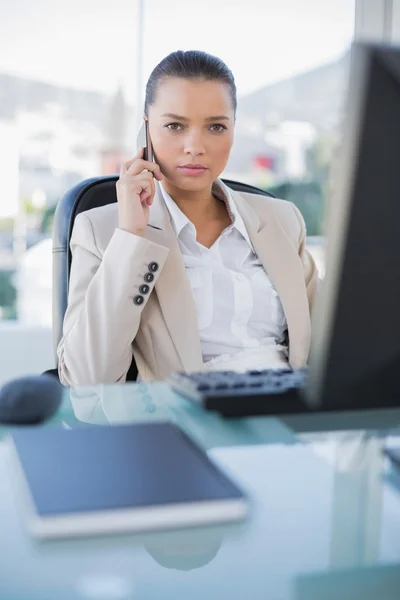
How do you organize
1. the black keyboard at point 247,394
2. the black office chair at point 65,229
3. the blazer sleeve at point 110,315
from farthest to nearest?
the black office chair at point 65,229 < the blazer sleeve at point 110,315 < the black keyboard at point 247,394

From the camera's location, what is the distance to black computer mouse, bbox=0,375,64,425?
99cm

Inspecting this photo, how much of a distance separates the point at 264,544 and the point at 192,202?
136 cm

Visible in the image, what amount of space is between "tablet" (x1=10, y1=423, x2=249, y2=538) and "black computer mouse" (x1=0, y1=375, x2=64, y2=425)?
0.11m

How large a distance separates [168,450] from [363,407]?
22cm

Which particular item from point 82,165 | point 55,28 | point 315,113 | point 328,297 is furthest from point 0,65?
point 328,297

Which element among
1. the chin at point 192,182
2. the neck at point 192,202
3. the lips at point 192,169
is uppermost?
the lips at point 192,169

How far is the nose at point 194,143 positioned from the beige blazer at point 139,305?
0.51ft

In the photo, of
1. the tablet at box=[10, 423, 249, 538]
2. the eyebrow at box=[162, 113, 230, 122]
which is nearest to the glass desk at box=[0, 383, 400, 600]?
the tablet at box=[10, 423, 249, 538]

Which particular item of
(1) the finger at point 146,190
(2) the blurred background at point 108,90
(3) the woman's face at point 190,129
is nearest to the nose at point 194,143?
(3) the woman's face at point 190,129

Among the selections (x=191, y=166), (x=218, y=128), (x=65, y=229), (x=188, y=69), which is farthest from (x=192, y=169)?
(x=65, y=229)

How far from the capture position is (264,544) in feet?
2.19

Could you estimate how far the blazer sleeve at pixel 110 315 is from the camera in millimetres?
1612

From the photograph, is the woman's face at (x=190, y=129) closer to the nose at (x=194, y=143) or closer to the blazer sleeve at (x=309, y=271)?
the nose at (x=194, y=143)

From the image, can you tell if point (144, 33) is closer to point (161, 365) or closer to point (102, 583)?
point (161, 365)
